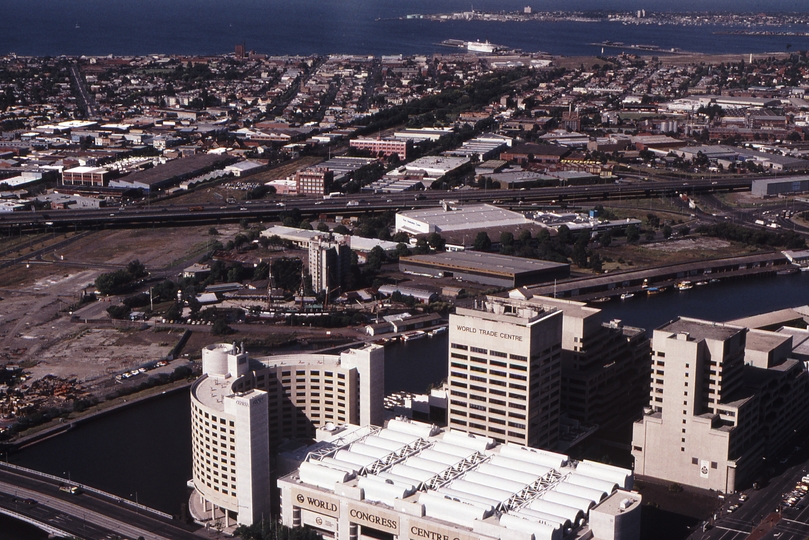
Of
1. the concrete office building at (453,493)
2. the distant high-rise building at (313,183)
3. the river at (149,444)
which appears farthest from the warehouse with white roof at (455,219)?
Result: the concrete office building at (453,493)

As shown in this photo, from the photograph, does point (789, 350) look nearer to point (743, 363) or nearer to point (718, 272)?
point (743, 363)

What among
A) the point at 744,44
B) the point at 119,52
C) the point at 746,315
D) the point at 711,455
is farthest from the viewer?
the point at 744,44

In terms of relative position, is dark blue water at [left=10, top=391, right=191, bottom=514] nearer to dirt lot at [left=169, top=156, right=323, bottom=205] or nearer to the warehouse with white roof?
the warehouse with white roof

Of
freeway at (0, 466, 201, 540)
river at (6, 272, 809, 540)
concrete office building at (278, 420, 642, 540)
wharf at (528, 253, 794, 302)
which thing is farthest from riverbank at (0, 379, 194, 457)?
wharf at (528, 253, 794, 302)

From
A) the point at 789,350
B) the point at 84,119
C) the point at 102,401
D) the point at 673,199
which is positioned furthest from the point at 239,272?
the point at 84,119

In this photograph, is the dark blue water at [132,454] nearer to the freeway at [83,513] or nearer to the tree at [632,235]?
the freeway at [83,513]

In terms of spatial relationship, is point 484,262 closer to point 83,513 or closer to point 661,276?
point 661,276
